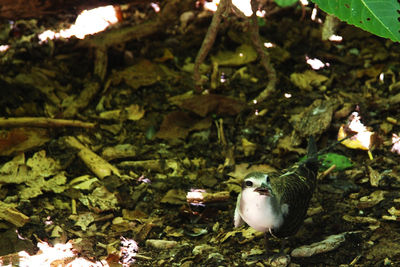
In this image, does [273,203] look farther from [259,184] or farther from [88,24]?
[88,24]

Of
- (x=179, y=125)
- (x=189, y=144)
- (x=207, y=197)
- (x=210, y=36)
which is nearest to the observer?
(x=207, y=197)

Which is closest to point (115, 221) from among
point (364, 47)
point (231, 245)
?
point (231, 245)

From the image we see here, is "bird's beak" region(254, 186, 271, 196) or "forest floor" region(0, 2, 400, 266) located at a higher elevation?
"bird's beak" region(254, 186, 271, 196)

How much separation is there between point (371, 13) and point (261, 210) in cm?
134

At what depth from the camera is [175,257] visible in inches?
127

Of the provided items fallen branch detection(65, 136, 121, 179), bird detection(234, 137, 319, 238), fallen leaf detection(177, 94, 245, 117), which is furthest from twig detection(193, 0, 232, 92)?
bird detection(234, 137, 319, 238)

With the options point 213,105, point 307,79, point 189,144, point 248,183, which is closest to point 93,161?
point 189,144

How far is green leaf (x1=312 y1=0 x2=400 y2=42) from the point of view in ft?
9.37

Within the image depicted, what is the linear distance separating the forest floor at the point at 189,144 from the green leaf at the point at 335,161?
0.01m

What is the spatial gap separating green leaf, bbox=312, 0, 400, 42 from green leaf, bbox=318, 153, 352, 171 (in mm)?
1243

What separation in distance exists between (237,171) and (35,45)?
2444 mm

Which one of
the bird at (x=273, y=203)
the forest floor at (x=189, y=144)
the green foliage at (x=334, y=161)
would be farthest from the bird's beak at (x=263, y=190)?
the green foliage at (x=334, y=161)

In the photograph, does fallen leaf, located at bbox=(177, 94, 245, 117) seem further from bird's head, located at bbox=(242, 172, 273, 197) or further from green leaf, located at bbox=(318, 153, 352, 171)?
bird's head, located at bbox=(242, 172, 273, 197)

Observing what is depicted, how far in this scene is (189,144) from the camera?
418 centimetres
